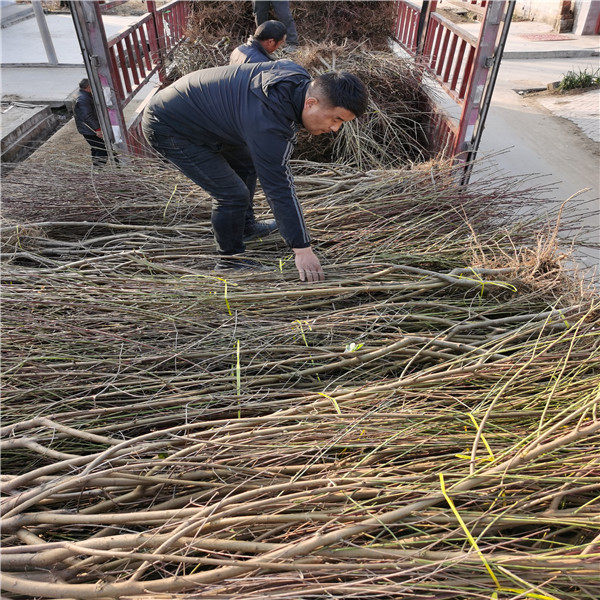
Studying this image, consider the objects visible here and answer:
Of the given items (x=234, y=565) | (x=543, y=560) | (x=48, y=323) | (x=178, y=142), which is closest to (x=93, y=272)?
(x=48, y=323)

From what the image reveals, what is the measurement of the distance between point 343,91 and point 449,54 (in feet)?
9.50

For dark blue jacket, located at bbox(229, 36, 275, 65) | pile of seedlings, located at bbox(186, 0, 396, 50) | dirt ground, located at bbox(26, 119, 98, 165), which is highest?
dark blue jacket, located at bbox(229, 36, 275, 65)

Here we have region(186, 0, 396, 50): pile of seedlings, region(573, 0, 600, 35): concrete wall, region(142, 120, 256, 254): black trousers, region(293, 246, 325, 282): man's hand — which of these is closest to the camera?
Result: region(293, 246, 325, 282): man's hand

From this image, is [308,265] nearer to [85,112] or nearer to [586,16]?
[85,112]

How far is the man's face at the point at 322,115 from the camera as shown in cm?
204

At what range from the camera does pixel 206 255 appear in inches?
104

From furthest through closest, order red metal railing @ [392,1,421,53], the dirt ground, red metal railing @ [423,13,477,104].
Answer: the dirt ground < red metal railing @ [392,1,421,53] < red metal railing @ [423,13,477,104]

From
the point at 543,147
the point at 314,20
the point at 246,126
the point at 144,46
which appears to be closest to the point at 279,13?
the point at 314,20

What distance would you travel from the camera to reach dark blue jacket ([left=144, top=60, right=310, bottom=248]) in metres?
2.12

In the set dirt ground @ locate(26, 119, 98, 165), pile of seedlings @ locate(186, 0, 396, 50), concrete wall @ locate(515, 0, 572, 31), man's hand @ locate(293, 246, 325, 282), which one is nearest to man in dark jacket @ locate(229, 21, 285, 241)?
man's hand @ locate(293, 246, 325, 282)

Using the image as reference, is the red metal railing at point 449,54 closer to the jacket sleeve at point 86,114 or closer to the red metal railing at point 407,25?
the red metal railing at point 407,25

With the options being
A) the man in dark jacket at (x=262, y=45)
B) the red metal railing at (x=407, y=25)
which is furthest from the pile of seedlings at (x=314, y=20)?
the man in dark jacket at (x=262, y=45)

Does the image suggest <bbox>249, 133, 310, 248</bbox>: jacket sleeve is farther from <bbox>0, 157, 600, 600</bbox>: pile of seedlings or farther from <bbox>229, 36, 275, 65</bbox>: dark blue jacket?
<bbox>229, 36, 275, 65</bbox>: dark blue jacket

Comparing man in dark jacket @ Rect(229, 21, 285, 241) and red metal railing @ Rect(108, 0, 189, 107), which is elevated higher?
man in dark jacket @ Rect(229, 21, 285, 241)
